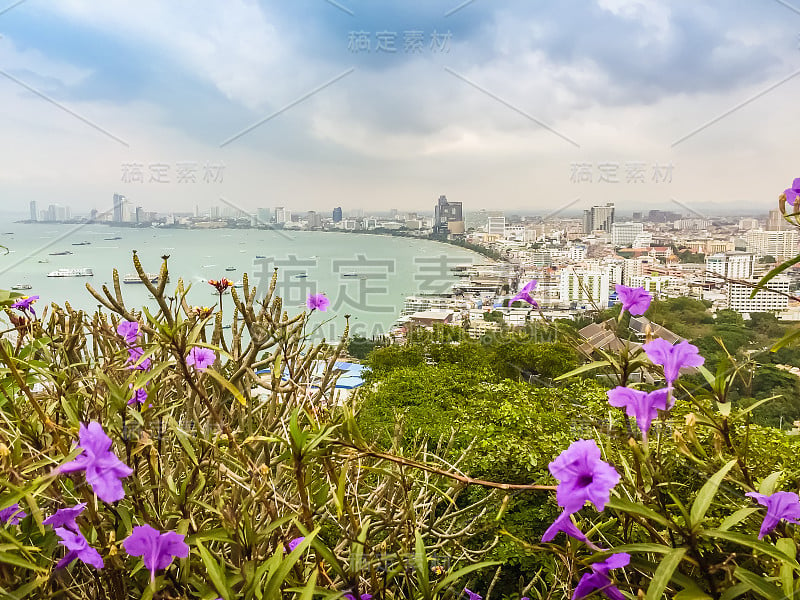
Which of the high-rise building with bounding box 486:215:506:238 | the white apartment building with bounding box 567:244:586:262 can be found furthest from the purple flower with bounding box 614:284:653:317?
the high-rise building with bounding box 486:215:506:238

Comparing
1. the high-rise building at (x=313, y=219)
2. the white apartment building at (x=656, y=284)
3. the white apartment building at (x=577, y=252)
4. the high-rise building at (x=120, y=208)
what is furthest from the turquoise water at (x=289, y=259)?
the white apartment building at (x=656, y=284)

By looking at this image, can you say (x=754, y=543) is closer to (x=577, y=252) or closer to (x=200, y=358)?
(x=200, y=358)

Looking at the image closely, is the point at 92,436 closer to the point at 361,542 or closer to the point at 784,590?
the point at 361,542

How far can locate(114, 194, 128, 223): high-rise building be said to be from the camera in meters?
4.09

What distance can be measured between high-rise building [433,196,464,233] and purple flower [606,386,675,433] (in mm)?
6541

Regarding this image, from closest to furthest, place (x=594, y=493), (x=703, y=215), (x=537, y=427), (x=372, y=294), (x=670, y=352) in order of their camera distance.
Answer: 1. (x=594, y=493)
2. (x=670, y=352)
3. (x=537, y=427)
4. (x=372, y=294)
5. (x=703, y=215)

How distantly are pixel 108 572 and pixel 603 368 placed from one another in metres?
0.58

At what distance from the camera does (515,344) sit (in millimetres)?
7809

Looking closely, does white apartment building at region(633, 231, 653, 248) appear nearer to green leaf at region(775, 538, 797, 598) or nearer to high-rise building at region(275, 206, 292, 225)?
high-rise building at region(275, 206, 292, 225)

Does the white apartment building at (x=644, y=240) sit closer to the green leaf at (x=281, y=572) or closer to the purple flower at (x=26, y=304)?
the purple flower at (x=26, y=304)

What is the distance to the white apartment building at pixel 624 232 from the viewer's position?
498 cm

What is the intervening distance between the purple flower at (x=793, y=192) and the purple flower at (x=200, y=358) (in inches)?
29.7

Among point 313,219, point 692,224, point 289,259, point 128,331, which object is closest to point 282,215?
point 313,219

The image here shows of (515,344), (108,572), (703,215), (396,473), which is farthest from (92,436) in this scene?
(515,344)
